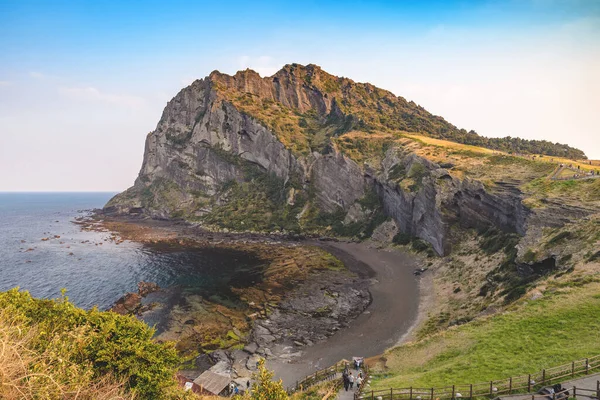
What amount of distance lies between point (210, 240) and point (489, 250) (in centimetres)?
7909

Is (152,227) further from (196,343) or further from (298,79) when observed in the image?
(298,79)

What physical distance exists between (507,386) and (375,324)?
1030 inches

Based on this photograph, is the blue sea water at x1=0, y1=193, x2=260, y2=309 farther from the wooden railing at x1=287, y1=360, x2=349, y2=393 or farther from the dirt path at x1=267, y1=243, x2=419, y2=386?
the wooden railing at x1=287, y1=360, x2=349, y2=393

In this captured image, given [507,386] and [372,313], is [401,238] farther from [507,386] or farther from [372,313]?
[507,386]

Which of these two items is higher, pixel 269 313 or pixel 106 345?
pixel 106 345

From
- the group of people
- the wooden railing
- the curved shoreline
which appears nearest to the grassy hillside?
the curved shoreline

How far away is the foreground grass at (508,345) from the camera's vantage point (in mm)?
21531

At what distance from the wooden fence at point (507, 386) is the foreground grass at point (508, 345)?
133cm

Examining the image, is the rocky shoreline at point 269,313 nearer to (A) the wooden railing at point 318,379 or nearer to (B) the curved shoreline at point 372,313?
(B) the curved shoreline at point 372,313

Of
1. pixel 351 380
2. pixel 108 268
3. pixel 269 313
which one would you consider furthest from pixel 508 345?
pixel 108 268

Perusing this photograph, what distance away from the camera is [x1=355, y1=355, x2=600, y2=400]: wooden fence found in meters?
18.1

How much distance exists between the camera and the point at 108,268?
72.1m

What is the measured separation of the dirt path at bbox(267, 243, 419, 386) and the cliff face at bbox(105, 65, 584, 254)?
44.8ft

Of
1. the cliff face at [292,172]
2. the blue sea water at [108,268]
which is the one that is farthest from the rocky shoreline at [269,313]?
the cliff face at [292,172]
